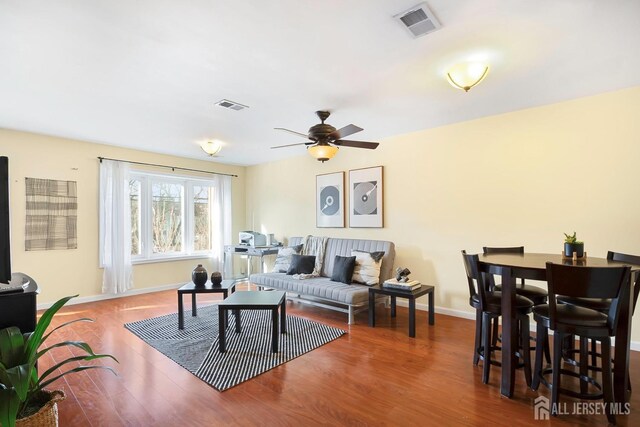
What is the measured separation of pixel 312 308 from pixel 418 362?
196 cm

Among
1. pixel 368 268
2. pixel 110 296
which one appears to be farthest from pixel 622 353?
pixel 110 296

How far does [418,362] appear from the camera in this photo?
8.94 feet

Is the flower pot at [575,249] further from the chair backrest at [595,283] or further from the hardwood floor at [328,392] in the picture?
the hardwood floor at [328,392]

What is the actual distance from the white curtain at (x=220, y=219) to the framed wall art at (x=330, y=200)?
6.86ft

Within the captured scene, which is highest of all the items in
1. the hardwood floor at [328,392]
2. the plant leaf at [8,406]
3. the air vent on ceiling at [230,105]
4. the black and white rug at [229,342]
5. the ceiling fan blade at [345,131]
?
the air vent on ceiling at [230,105]

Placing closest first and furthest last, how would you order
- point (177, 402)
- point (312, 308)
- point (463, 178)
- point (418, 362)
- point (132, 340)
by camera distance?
point (177, 402) < point (418, 362) < point (132, 340) < point (463, 178) < point (312, 308)

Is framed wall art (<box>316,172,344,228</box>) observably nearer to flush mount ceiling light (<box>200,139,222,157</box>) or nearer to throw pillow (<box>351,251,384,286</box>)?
throw pillow (<box>351,251,384,286</box>)

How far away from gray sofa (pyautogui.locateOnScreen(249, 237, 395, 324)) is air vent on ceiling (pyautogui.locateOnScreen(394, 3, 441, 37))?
272cm

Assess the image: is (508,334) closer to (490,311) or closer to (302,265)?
(490,311)

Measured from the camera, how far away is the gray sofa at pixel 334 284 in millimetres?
3775

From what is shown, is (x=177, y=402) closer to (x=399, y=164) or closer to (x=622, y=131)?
(x=399, y=164)

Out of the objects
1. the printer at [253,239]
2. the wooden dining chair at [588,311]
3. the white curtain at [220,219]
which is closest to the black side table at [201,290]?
the printer at [253,239]

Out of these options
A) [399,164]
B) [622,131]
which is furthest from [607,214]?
[399,164]

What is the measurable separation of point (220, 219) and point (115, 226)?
1.84 metres
